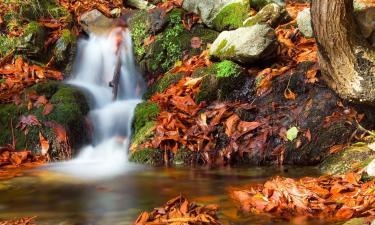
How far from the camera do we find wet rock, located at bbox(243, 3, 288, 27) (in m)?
9.00

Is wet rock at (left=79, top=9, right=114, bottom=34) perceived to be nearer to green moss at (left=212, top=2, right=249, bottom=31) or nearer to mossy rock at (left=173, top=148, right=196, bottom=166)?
green moss at (left=212, top=2, right=249, bottom=31)

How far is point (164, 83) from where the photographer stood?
8.84 metres

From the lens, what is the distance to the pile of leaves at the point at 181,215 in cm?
395

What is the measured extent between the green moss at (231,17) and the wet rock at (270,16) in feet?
1.84

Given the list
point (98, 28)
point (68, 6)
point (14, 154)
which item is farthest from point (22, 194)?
point (68, 6)

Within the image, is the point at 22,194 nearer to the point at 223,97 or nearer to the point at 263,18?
the point at 223,97

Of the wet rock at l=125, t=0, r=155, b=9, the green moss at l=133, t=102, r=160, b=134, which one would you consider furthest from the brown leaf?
the wet rock at l=125, t=0, r=155, b=9

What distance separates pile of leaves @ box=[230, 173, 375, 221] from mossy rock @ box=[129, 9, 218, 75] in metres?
5.25

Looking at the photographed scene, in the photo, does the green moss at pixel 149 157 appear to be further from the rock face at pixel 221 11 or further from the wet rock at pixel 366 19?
the rock face at pixel 221 11

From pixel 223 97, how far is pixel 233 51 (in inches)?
32.3

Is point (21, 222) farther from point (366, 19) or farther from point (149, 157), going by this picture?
point (366, 19)

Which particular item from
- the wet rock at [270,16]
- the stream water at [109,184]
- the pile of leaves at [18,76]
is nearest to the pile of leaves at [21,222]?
the stream water at [109,184]

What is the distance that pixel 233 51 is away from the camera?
26.2 feet

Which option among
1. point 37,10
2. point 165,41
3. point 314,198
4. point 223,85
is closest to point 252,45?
point 223,85
